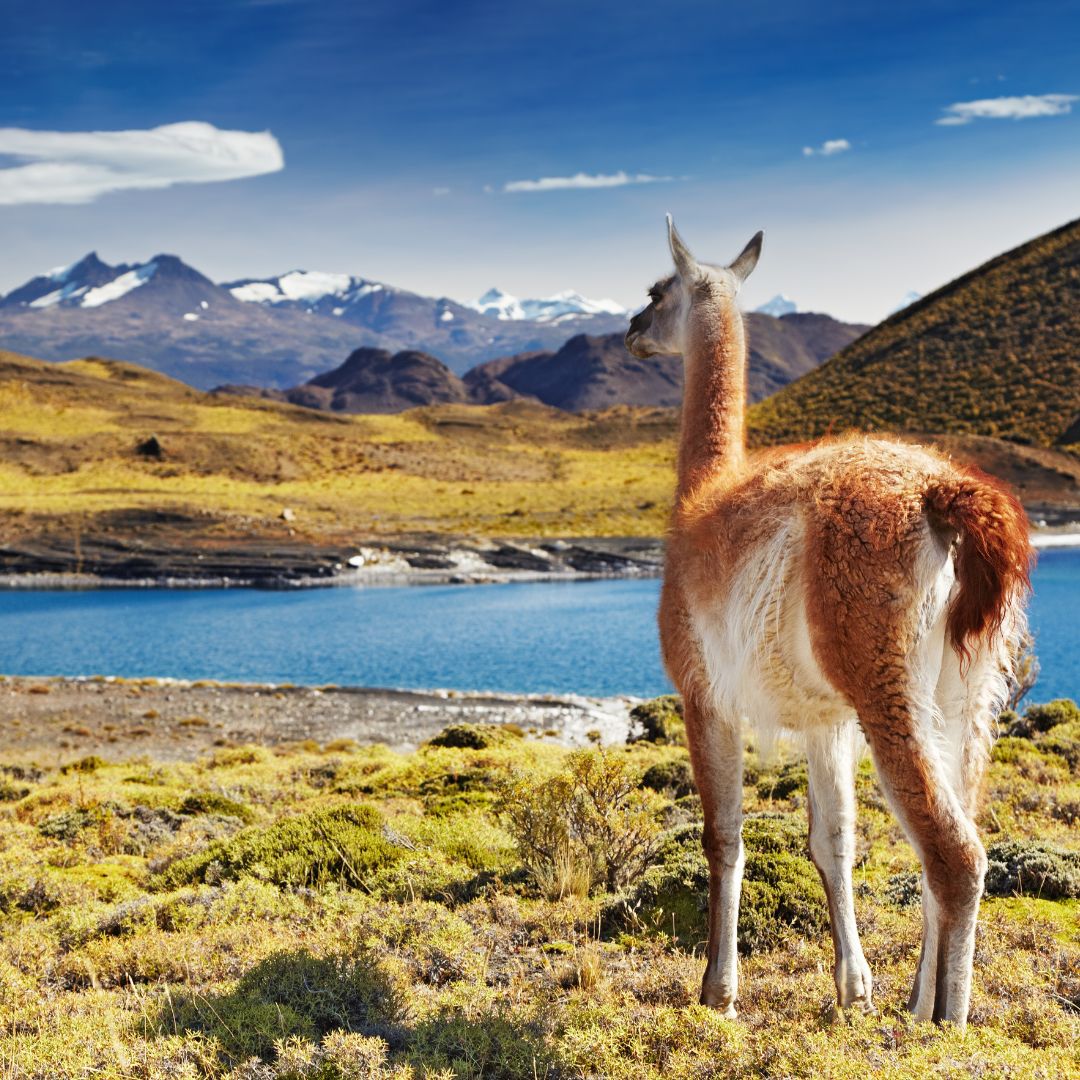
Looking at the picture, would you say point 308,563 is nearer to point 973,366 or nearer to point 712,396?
point 712,396

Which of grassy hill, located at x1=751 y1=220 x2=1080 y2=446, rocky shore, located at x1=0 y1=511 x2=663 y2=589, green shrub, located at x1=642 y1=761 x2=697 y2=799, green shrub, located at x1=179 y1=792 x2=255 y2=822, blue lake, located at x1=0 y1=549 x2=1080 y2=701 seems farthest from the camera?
→ grassy hill, located at x1=751 y1=220 x2=1080 y2=446

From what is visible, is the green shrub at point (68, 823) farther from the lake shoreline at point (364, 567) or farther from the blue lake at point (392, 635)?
the lake shoreline at point (364, 567)

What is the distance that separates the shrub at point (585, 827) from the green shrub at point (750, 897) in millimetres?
308

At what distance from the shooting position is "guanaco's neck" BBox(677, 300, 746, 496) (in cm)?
436

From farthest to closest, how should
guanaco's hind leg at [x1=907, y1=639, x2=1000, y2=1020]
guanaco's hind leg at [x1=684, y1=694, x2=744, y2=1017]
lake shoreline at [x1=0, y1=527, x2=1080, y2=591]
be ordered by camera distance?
lake shoreline at [x1=0, y1=527, x2=1080, y2=591]
guanaco's hind leg at [x1=684, y1=694, x2=744, y2=1017]
guanaco's hind leg at [x1=907, y1=639, x2=1000, y2=1020]

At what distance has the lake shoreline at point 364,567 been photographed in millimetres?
42406

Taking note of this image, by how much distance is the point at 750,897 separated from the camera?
5344 mm

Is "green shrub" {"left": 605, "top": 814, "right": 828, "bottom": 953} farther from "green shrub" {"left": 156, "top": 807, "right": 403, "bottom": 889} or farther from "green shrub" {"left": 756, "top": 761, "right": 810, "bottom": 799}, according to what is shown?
"green shrub" {"left": 756, "top": 761, "right": 810, "bottom": 799}

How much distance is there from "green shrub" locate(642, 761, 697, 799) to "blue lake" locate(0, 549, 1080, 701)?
39.2 feet

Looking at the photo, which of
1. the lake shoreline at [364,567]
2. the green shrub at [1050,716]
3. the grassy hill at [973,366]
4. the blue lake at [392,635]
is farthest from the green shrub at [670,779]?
the grassy hill at [973,366]

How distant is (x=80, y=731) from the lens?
57.0 ft

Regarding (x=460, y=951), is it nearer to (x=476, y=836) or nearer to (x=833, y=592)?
(x=476, y=836)

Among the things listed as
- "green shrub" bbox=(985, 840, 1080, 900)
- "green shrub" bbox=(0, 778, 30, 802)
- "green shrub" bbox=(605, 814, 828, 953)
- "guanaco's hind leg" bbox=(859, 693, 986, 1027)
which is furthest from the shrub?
"green shrub" bbox=(0, 778, 30, 802)

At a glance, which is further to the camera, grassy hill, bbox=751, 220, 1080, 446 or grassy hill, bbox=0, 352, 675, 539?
grassy hill, bbox=751, 220, 1080, 446
